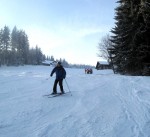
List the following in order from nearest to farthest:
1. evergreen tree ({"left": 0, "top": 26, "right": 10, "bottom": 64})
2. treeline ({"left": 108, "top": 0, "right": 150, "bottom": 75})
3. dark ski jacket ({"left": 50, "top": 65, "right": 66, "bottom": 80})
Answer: dark ski jacket ({"left": 50, "top": 65, "right": 66, "bottom": 80}) < treeline ({"left": 108, "top": 0, "right": 150, "bottom": 75}) < evergreen tree ({"left": 0, "top": 26, "right": 10, "bottom": 64})

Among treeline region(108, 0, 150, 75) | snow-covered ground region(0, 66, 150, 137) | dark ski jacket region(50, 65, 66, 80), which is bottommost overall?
snow-covered ground region(0, 66, 150, 137)

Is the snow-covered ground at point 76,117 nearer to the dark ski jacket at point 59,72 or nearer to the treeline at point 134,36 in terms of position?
the dark ski jacket at point 59,72

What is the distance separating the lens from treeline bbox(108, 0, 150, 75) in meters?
24.2

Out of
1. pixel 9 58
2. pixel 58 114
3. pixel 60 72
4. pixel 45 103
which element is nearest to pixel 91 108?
pixel 58 114

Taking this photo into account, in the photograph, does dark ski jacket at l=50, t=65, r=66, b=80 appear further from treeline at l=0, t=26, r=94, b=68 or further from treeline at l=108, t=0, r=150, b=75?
treeline at l=0, t=26, r=94, b=68

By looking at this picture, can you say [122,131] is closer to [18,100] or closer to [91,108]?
[91,108]

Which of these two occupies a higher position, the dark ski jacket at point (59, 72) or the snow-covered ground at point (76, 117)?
the dark ski jacket at point (59, 72)

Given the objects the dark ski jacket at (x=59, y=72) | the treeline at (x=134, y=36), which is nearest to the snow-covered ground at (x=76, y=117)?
the dark ski jacket at (x=59, y=72)

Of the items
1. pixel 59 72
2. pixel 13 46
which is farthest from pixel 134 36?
pixel 13 46

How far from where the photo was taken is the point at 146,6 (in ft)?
73.4

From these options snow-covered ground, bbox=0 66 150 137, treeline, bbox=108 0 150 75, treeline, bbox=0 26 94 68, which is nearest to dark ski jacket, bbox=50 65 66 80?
snow-covered ground, bbox=0 66 150 137

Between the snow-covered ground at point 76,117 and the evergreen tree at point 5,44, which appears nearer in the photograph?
the snow-covered ground at point 76,117

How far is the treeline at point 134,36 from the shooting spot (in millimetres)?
24188

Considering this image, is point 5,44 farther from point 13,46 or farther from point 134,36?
point 134,36
